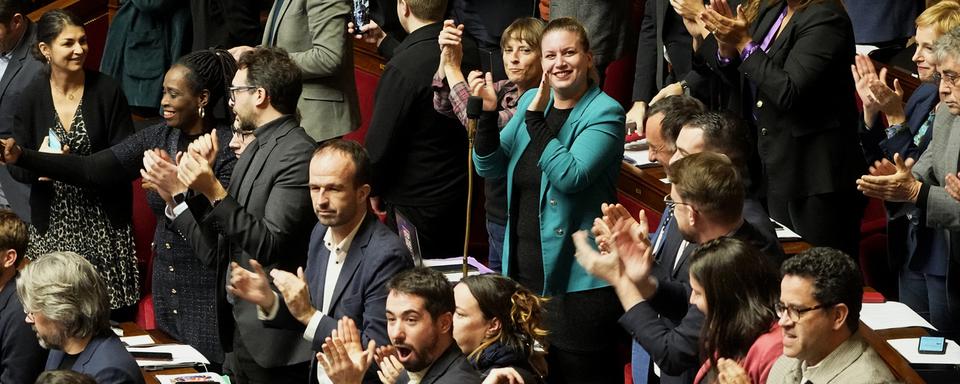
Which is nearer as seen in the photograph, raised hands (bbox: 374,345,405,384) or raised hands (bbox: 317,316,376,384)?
raised hands (bbox: 317,316,376,384)

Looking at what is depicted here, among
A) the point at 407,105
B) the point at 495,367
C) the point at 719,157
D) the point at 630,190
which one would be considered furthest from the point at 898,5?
the point at 495,367

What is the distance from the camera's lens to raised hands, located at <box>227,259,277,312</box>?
409cm

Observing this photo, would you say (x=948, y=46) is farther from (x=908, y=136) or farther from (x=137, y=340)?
(x=137, y=340)

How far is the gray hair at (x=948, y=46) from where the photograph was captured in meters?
4.42

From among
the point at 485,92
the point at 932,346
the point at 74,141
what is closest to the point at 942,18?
the point at 932,346

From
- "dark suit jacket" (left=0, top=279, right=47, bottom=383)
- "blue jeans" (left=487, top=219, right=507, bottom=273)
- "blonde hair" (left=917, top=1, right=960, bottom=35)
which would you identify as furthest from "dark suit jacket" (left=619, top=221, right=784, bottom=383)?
"dark suit jacket" (left=0, top=279, right=47, bottom=383)

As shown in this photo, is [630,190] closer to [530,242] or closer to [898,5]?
[530,242]

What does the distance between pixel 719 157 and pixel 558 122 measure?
827 millimetres

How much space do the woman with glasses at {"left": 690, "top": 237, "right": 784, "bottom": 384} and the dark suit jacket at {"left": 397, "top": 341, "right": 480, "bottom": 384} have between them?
0.58 m

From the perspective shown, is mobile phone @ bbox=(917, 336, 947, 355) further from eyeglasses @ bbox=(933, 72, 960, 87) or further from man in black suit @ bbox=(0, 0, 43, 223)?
man in black suit @ bbox=(0, 0, 43, 223)

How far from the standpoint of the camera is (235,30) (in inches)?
274

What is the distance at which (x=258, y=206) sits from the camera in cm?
460

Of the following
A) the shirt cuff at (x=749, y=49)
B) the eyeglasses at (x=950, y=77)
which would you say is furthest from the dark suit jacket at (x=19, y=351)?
the eyeglasses at (x=950, y=77)

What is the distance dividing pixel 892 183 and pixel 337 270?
167cm
